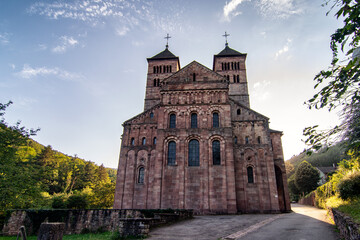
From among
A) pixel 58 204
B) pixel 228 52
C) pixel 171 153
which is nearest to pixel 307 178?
pixel 228 52

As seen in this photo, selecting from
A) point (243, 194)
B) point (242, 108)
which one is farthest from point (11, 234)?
point (242, 108)

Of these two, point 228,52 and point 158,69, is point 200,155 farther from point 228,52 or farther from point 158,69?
point 228,52

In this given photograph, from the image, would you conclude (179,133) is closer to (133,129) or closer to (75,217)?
(133,129)

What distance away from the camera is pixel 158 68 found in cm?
4400

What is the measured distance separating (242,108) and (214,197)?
502 inches

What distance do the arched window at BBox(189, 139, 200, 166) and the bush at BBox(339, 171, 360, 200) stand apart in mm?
13816

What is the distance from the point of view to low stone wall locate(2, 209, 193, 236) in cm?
1641

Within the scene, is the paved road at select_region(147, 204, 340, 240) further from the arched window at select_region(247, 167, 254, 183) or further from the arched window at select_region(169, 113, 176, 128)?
the arched window at select_region(169, 113, 176, 128)

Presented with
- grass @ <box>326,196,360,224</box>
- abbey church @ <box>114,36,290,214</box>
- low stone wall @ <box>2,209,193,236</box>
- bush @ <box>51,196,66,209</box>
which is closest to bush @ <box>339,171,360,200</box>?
grass @ <box>326,196,360,224</box>

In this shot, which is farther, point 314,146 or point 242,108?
point 242,108

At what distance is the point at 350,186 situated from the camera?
42.1 feet

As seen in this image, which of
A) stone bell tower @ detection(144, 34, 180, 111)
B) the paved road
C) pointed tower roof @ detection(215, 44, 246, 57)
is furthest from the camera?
pointed tower roof @ detection(215, 44, 246, 57)

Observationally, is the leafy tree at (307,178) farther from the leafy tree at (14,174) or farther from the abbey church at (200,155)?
the leafy tree at (14,174)

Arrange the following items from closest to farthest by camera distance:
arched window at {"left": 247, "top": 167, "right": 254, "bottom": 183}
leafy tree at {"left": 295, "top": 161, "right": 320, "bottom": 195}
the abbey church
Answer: the abbey church < arched window at {"left": 247, "top": 167, "right": 254, "bottom": 183} < leafy tree at {"left": 295, "top": 161, "right": 320, "bottom": 195}
